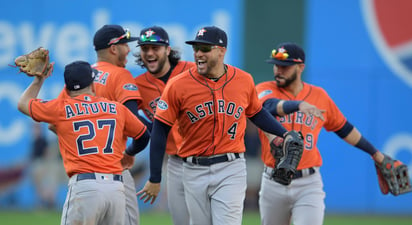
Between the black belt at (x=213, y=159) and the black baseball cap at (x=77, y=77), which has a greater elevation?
the black baseball cap at (x=77, y=77)

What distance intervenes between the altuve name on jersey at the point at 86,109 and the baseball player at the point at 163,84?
101 centimetres

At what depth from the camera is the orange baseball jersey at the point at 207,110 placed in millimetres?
5734

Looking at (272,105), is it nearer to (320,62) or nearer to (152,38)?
(152,38)

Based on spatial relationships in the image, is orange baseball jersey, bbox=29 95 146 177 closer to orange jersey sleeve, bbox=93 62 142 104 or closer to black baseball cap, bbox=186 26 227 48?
orange jersey sleeve, bbox=93 62 142 104

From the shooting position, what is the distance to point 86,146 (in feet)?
17.9

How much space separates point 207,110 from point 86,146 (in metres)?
1.06

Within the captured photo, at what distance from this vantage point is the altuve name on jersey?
→ 5.47 meters

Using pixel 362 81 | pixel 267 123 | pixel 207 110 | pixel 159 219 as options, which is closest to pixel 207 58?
pixel 207 110

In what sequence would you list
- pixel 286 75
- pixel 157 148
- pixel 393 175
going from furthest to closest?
pixel 393 175 < pixel 286 75 < pixel 157 148

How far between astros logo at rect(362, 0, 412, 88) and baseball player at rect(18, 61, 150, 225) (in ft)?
30.8

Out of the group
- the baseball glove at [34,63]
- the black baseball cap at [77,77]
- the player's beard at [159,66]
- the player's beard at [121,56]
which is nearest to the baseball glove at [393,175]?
the player's beard at [159,66]

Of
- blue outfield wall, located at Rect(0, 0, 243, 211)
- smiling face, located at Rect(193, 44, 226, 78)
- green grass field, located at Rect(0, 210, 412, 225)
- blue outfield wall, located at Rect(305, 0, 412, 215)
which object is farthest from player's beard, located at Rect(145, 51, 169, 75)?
blue outfield wall, located at Rect(305, 0, 412, 215)

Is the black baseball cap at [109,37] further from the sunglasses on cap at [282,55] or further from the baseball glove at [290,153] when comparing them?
the baseball glove at [290,153]

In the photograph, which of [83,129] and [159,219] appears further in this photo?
[159,219]
